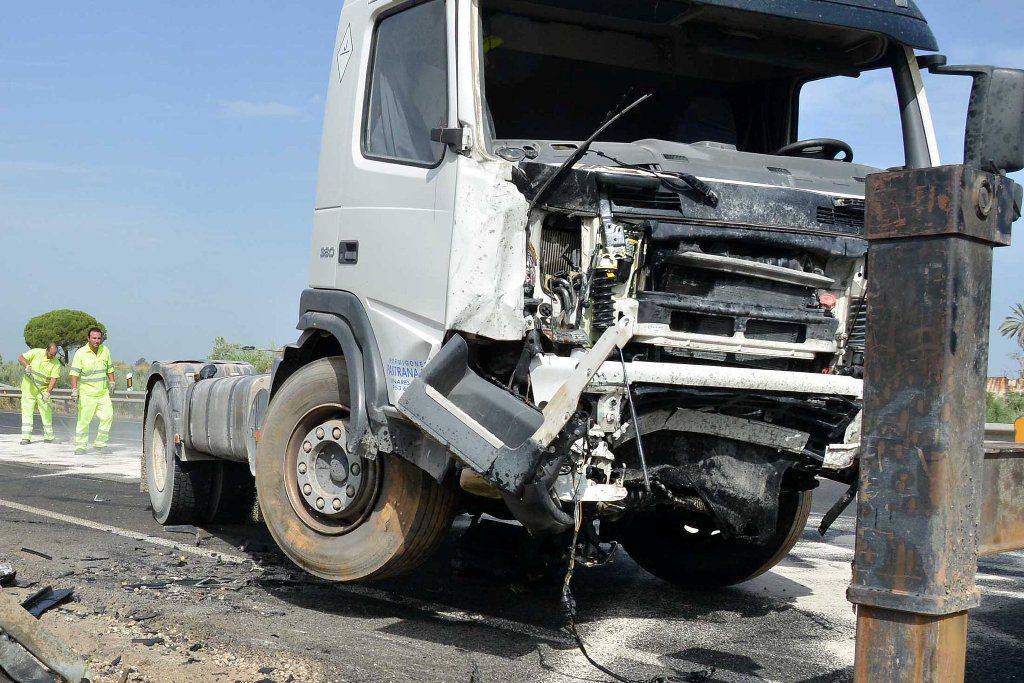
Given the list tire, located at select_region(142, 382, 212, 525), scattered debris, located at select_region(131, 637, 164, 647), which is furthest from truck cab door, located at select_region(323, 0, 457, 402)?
tire, located at select_region(142, 382, 212, 525)

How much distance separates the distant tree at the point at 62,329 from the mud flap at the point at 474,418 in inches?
1600

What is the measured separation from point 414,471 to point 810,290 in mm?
1861

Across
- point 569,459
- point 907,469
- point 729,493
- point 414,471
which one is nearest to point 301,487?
point 414,471

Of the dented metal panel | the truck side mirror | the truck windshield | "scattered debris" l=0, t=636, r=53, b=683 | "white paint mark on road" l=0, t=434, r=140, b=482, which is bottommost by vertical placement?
"white paint mark on road" l=0, t=434, r=140, b=482

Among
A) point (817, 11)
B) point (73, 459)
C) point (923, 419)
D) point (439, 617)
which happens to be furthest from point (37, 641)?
point (73, 459)

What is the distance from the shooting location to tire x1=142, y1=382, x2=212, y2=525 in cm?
768

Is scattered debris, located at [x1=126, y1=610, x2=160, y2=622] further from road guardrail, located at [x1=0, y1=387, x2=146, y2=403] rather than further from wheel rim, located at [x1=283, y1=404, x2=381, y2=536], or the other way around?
road guardrail, located at [x1=0, y1=387, x2=146, y2=403]

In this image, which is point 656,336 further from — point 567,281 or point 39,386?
point 39,386

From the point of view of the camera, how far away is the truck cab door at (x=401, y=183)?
4.55 m

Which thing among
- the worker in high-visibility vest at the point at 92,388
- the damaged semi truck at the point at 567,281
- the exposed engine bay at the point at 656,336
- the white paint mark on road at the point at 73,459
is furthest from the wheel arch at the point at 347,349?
the worker in high-visibility vest at the point at 92,388

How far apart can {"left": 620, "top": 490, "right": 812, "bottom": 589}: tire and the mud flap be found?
2.09 metres

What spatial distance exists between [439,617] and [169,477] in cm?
324

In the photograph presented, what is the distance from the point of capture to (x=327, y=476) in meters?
5.08

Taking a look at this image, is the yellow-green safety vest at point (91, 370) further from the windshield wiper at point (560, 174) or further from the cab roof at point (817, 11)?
the windshield wiper at point (560, 174)
